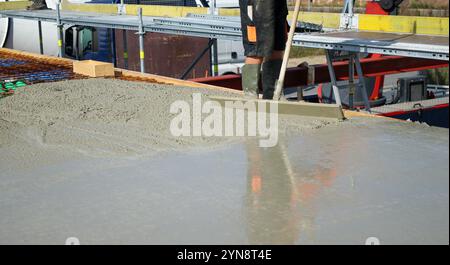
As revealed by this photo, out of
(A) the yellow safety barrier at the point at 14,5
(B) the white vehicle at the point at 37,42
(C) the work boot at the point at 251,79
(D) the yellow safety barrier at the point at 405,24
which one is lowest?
(B) the white vehicle at the point at 37,42

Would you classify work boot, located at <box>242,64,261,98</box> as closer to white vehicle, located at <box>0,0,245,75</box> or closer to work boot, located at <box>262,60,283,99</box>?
work boot, located at <box>262,60,283,99</box>

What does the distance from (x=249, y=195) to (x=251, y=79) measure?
110 inches

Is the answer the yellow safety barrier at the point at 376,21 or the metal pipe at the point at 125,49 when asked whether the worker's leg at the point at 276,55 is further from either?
the metal pipe at the point at 125,49

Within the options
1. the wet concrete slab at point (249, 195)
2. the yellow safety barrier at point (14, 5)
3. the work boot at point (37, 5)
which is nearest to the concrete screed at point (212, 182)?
the wet concrete slab at point (249, 195)

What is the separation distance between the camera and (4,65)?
361 inches

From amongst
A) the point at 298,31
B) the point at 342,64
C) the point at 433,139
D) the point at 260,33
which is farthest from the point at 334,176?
the point at 342,64

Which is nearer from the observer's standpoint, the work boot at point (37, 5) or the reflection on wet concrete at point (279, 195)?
the reflection on wet concrete at point (279, 195)

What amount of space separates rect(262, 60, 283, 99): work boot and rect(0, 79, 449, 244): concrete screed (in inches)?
34.0

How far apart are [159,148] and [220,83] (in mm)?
4378

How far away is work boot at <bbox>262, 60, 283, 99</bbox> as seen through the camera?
20.9 feet

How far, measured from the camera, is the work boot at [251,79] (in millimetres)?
6391

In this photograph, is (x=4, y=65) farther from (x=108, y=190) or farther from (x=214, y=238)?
(x=214, y=238)
